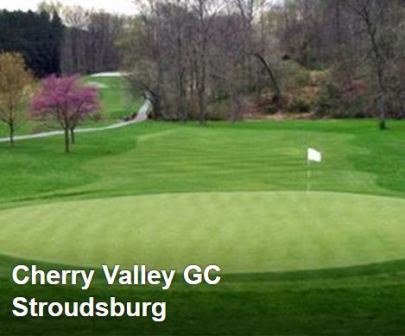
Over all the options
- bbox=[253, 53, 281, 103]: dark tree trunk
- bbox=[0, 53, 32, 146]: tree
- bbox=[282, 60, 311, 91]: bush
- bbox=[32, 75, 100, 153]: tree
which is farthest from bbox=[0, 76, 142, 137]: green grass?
bbox=[282, 60, 311, 91]: bush

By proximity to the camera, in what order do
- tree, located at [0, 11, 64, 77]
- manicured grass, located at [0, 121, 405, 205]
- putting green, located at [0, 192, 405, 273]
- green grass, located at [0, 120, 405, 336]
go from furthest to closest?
1. tree, located at [0, 11, 64, 77]
2. manicured grass, located at [0, 121, 405, 205]
3. putting green, located at [0, 192, 405, 273]
4. green grass, located at [0, 120, 405, 336]

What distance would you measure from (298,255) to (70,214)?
585 centimetres

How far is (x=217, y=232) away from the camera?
1311 centimetres

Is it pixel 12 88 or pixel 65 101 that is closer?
pixel 65 101

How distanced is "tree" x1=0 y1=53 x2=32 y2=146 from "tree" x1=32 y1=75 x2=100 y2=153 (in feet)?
5.18

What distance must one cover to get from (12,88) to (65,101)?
388 centimetres

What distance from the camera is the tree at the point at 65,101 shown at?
39.4 meters

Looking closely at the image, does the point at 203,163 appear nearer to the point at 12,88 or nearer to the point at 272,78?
the point at 12,88

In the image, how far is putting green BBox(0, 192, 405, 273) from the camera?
37.5 feet

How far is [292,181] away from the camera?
27.4 meters

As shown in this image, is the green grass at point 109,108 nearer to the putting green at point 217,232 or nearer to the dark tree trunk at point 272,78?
the dark tree trunk at point 272,78

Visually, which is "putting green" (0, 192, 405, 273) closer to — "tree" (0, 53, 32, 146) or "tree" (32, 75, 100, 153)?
"tree" (32, 75, 100, 153)

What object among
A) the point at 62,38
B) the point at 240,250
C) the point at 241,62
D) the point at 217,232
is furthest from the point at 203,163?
the point at 62,38

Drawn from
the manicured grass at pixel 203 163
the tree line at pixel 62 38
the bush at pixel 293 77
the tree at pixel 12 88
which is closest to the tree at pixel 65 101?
the tree at pixel 12 88
